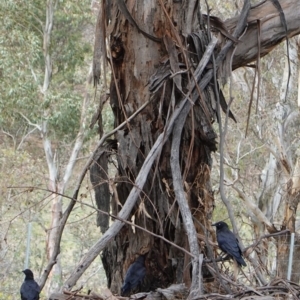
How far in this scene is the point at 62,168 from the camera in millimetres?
13875

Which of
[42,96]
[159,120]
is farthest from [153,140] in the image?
[42,96]

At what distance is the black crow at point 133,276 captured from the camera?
299 centimetres

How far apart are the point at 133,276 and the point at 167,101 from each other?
0.74m

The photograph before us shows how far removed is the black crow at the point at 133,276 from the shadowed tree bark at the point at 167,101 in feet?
0.24

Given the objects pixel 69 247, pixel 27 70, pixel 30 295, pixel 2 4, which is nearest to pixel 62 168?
pixel 69 247

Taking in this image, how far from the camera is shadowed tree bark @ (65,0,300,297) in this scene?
3.09 m

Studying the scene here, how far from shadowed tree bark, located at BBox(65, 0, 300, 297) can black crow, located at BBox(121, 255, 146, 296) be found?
0.07 m

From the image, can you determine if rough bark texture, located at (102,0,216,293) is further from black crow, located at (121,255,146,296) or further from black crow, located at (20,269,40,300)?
black crow, located at (20,269,40,300)

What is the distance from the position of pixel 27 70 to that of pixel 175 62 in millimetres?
9328

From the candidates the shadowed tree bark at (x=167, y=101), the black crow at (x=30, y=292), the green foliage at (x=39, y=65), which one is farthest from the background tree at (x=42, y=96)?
the shadowed tree bark at (x=167, y=101)

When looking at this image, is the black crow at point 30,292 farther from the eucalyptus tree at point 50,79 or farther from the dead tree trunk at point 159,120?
the eucalyptus tree at point 50,79

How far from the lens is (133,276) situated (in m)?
3.00

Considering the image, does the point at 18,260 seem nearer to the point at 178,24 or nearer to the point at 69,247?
the point at 69,247

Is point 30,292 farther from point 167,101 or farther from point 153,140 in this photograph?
point 167,101
